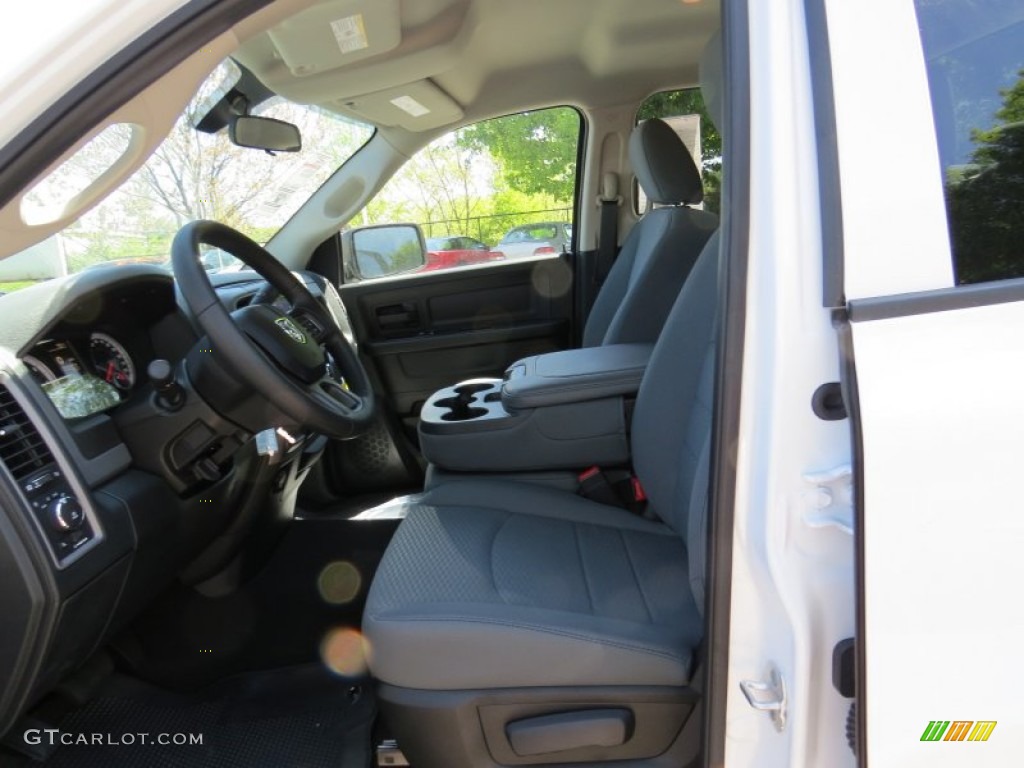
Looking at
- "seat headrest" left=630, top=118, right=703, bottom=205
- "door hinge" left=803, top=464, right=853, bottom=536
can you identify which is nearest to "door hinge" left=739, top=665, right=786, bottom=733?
"door hinge" left=803, top=464, right=853, bottom=536

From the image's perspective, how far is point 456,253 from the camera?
2.89 metres

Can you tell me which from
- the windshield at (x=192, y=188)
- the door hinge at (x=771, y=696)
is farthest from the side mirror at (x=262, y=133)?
the door hinge at (x=771, y=696)

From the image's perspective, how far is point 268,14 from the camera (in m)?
0.98

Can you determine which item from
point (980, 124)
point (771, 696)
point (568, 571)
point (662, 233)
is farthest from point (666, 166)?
point (771, 696)

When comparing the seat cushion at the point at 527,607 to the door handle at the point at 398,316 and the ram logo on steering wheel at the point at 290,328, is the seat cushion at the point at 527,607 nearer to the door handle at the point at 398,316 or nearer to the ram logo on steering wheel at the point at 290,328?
the ram logo on steering wheel at the point at 290,328

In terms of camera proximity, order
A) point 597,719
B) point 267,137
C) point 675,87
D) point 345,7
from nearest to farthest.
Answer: point 597,719, point 345,7, point 267,137, point 675,87

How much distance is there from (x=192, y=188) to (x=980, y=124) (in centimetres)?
180

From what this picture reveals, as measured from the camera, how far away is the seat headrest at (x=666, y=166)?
2.26 metres

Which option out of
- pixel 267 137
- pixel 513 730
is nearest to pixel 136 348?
pixel 267 137

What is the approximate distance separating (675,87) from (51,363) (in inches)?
93.4

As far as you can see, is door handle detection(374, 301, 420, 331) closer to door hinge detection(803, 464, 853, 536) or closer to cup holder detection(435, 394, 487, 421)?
cup holder detection(435, 394, 487, 421)

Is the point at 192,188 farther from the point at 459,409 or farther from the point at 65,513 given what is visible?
the point at 65,513

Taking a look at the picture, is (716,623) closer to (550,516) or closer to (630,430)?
(550,516)

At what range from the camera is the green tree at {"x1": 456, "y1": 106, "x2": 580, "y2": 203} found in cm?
275
